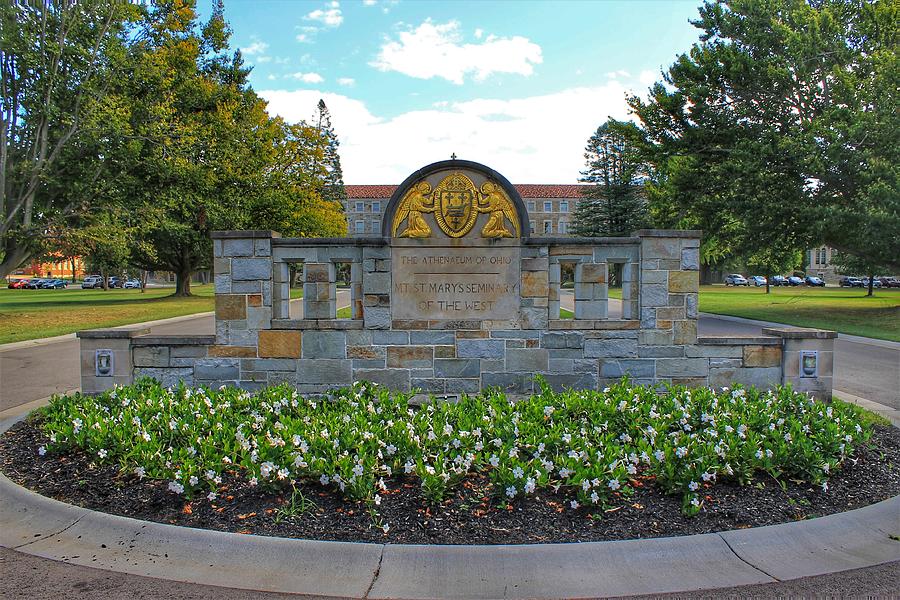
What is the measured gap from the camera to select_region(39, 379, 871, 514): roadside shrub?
13.0ft

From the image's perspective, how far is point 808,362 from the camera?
6637mm

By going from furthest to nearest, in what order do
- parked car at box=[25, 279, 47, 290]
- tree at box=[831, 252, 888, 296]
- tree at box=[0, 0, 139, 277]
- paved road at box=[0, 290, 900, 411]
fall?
parked car at box=[25, 279, 47, 290] → tree at box=[831, 252, 888, 296] → tree at box=[0, 0, 139, 277] → paved road at box=[0, 290, 900, 411]

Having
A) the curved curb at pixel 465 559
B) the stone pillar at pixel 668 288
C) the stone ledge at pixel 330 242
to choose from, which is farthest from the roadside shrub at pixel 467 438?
the stone ledge at pixel 330 242

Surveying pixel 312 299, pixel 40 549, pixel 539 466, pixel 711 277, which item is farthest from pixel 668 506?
pixel 711 277

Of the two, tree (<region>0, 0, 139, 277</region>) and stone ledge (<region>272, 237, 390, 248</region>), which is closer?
Answer: stone ledge (<region>272, 237, 390, 248</region>)

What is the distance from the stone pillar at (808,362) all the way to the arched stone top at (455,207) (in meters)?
3.39

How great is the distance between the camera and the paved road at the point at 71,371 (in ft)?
27.0

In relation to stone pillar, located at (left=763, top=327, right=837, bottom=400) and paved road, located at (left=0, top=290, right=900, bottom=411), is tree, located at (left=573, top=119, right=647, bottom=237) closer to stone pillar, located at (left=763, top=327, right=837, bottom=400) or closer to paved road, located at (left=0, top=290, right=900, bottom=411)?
paved road, located at (left=0, top=290, right=900, bottom=411)

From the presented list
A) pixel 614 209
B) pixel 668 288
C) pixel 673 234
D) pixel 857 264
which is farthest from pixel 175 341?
pixel 614 209

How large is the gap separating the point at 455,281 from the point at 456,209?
0.86m

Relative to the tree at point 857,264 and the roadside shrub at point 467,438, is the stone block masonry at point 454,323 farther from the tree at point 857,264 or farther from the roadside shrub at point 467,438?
the tree at point 857,264

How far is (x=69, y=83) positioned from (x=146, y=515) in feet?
71.5

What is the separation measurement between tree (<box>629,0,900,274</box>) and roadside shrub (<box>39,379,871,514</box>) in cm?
1592

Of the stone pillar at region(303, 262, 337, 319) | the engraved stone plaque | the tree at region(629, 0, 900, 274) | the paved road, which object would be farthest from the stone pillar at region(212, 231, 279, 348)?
the tree at region(629, 0, 900, 274)
